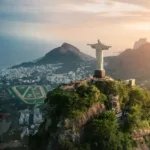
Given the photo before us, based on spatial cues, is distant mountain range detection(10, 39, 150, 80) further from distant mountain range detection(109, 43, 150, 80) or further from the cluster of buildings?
the cluster of buildings

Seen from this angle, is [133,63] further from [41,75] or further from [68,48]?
[68,48]

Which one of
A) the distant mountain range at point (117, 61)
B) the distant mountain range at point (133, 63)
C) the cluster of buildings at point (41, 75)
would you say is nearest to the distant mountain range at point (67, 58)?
the distant mountain range at point (117, 61)

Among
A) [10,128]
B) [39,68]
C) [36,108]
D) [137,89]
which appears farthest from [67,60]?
[137,89]

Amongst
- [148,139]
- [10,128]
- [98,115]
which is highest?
[98,115]

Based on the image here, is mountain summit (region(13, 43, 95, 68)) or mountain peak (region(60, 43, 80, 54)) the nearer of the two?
mountain summit (region(13, 43, 95, 68))

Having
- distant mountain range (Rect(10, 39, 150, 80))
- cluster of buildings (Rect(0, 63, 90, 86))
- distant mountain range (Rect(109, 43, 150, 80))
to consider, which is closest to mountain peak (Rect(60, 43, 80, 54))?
distant mountain range (Rect(10, 39, 150, 80))

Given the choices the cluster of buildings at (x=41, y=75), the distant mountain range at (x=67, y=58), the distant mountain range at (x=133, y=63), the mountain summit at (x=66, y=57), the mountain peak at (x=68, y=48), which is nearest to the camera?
the distant mountain range at (x=133, y=63)

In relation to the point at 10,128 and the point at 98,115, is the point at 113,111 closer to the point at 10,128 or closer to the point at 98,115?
the point at 98,115

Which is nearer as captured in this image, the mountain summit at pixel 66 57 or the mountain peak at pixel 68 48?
the mountain summit at pixel 66 57

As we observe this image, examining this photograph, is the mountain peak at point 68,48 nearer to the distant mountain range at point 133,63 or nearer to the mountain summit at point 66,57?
the mountain summit at point 66,57

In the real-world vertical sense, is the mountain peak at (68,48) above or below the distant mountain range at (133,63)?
above

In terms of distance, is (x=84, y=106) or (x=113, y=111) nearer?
(x=84, y=106)
